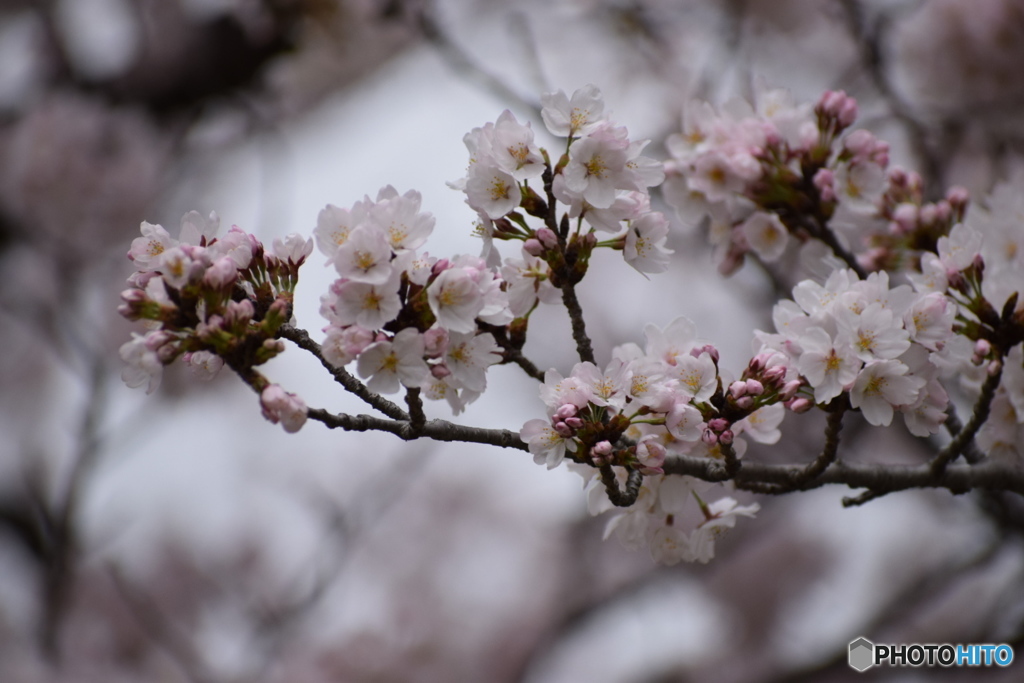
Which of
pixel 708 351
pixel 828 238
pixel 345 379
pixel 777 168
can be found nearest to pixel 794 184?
pixel 777 168

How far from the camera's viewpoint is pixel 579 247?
1.58m

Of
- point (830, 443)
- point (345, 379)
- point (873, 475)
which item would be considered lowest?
point (873, 475)

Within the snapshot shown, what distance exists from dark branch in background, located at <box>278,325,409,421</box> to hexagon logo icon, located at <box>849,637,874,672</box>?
1.98 m

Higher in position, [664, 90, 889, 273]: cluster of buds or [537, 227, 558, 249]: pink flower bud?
[664, 90, 889, 273]: cluster of buds

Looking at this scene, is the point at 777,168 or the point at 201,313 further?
the point at 777,168

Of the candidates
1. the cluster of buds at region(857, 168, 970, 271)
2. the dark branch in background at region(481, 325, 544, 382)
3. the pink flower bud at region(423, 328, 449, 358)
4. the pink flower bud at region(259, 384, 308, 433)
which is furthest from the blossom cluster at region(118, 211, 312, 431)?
the cluster of buds at region(857, 168, 970, 271)

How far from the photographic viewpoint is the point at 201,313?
1.42m

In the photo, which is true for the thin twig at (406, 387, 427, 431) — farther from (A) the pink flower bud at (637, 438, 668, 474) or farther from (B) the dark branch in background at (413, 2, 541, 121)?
(B) the dark branch in background at (413, 2, 541, 121)

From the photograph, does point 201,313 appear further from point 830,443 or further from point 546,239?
point 830,443

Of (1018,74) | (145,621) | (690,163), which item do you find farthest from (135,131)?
(1018,74)

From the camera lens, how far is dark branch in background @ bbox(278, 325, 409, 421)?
1419mm

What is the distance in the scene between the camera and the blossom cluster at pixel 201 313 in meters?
1.36

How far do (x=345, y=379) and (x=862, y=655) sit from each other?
2.17 m

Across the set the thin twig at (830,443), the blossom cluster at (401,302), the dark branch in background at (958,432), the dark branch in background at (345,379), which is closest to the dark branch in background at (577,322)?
the blossom cluster at (401,302)
